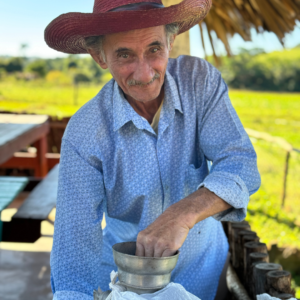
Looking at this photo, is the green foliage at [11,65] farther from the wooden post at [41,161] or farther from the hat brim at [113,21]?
the hat brim at [113,21]

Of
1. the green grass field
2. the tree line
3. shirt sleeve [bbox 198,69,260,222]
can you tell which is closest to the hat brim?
shirt sleeve [bbox 198,69,260,222]

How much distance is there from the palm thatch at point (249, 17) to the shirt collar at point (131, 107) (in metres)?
1.66

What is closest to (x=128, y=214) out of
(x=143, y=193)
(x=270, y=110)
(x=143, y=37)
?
(x=143, y=193)

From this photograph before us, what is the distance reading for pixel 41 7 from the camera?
1230 inches

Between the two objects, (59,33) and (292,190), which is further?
(292,190)

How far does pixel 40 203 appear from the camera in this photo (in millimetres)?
2514

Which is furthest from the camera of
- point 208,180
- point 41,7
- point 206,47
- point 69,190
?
point 41,7

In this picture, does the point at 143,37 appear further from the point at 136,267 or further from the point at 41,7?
the point at 41,7

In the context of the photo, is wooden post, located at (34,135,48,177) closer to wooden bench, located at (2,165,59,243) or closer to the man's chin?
wooden bench, located at (2,165,59,243)

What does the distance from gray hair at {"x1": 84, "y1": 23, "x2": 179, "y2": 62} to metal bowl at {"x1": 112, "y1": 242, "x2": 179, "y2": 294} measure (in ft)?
2.55

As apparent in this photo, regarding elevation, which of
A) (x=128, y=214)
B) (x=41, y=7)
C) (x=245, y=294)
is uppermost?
(x=41, y=7)

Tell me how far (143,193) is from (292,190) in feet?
22.3

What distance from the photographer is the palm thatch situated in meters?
2.84

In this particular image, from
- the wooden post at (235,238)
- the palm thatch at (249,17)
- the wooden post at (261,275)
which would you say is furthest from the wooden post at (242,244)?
the palm thatch at (249,17)
